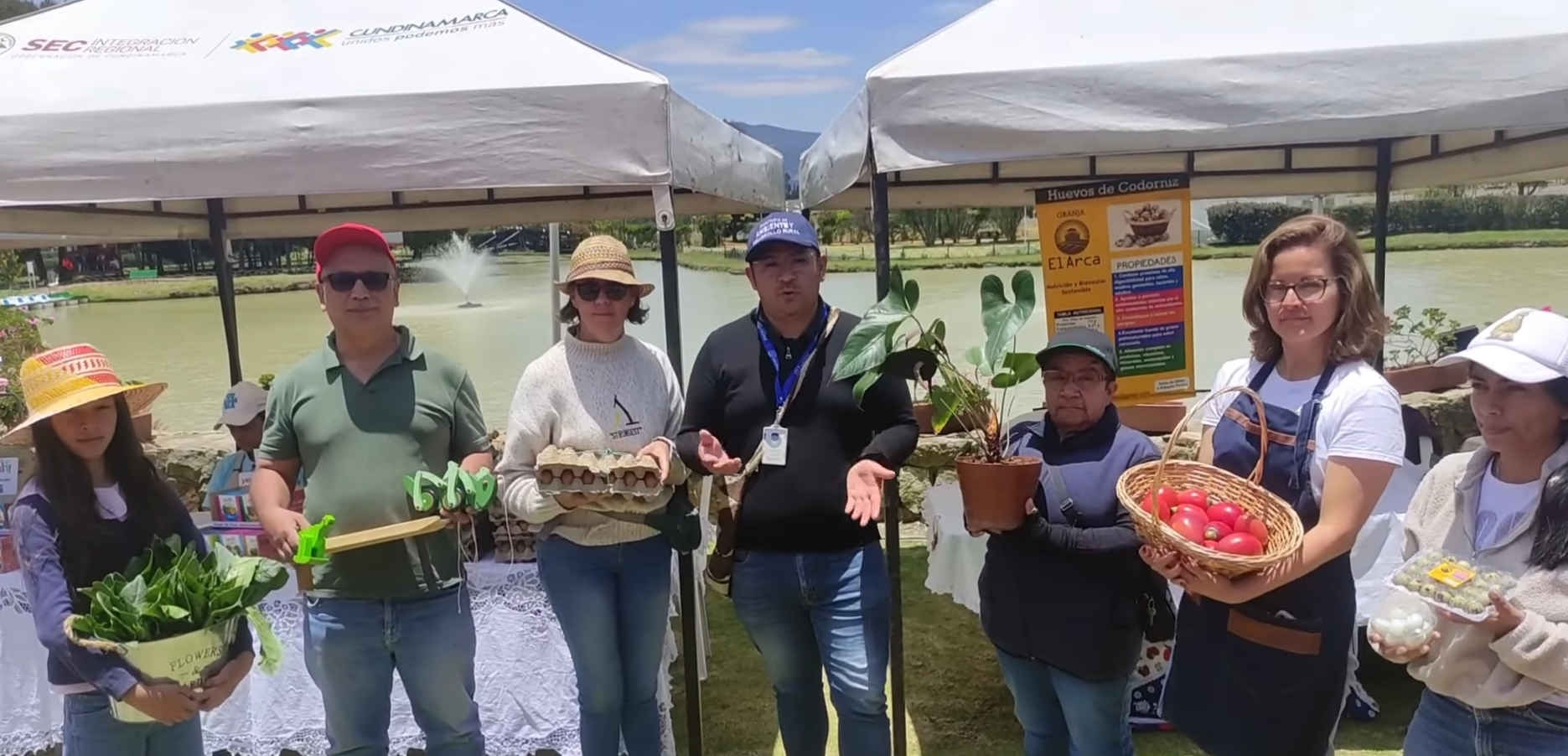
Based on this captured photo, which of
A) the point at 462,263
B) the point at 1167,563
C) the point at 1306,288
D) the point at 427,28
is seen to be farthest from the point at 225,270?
the point at 462,263

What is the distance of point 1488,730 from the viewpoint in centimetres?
158

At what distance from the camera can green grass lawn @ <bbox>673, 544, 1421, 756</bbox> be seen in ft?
10.8

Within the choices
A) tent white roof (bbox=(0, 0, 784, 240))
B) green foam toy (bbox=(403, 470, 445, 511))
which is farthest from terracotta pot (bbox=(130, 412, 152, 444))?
green foam toy (bbox=(403, 470, 445, 511))

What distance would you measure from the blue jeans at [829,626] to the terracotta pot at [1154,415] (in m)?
1.57

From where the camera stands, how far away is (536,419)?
2252mm

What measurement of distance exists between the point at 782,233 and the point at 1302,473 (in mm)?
1205

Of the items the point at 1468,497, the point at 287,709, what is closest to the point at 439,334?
the point at 287,709

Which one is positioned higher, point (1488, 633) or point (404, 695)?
point (1488, 633)

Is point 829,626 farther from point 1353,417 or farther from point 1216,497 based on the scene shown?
point 1353,417

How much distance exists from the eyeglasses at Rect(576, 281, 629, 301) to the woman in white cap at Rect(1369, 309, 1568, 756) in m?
1.70

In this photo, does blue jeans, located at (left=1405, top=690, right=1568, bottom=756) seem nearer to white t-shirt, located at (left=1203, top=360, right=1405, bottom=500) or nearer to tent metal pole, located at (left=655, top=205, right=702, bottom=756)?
white t-shirt, located at (left=1203, top=360, right=1405, bottom=500)

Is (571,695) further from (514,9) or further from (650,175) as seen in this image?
(514,9)

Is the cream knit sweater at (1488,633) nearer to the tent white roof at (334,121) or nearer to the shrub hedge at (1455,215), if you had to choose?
the tent white roof at (334,121)

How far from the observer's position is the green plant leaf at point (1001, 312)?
2033mm
